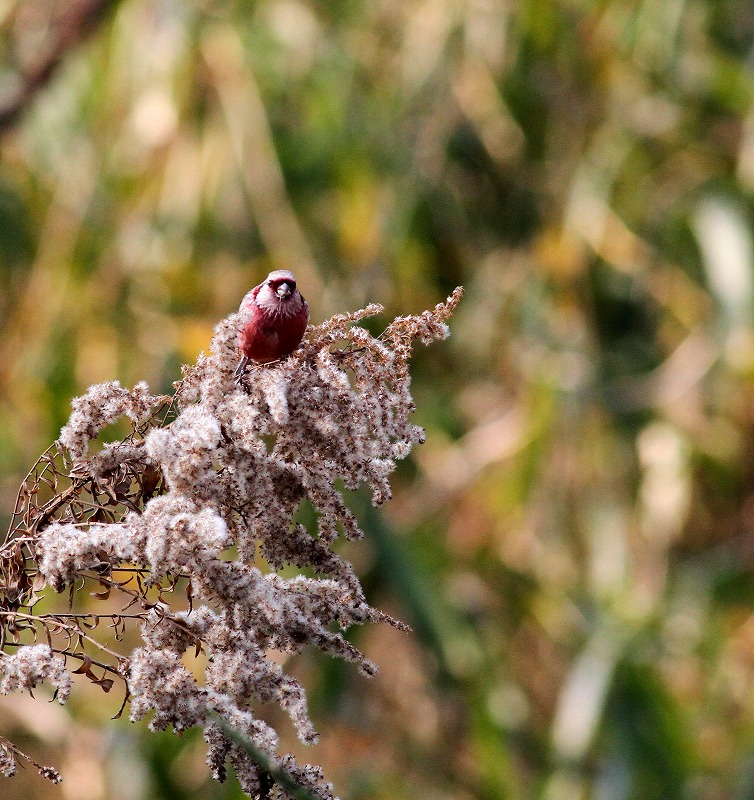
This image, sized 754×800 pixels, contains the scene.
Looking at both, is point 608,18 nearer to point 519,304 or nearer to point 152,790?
point 519,304

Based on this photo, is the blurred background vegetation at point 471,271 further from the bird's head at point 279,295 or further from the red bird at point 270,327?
the red bird at point 270,327

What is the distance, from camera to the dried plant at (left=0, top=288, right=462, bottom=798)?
4.45ft

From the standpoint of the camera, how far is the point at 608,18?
24.6ft

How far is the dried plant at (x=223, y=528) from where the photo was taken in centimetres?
136

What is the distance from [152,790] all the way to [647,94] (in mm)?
4779

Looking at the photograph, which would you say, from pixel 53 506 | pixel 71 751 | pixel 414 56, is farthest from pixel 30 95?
pixel 53 506

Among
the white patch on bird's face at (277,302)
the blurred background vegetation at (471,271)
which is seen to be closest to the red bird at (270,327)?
the white patch on bird's face at (277,302)

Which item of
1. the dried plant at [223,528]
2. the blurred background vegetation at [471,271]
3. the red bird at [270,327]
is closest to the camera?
the dried plant at [223,528]

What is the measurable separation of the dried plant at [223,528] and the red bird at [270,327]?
3 centimetres

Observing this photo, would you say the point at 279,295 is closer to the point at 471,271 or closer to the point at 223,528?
the point at 223,528

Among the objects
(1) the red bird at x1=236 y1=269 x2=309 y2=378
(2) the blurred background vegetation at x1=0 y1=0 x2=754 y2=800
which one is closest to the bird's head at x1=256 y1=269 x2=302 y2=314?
(1) the red bird at x1=236 y1=269 x2=309 y2=378

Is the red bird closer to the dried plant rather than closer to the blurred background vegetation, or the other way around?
the dried plant

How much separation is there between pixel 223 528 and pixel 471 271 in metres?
6.57

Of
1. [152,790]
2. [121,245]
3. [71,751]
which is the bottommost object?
[152,790]
